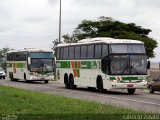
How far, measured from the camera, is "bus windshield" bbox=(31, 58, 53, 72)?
48.2m

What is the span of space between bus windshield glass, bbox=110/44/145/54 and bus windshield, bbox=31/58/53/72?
17693 mm

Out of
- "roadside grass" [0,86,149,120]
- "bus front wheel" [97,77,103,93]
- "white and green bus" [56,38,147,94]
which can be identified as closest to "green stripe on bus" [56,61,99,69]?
"white and green bus" [56,38,147,94]

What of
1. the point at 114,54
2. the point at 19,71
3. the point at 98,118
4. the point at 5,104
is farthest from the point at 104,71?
the point at 19,71

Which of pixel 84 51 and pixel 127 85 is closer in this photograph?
pixel 127 85

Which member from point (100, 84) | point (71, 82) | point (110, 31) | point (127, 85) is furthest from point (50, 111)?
point (110, 31)

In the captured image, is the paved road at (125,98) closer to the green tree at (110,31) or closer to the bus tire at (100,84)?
the bus tire at (100,84)

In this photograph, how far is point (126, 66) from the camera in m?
30.9

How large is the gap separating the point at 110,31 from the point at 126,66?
56.8 metres

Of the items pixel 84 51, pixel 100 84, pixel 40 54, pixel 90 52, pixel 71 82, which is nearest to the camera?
pixel 100 84

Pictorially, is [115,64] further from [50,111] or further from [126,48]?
[50,111]

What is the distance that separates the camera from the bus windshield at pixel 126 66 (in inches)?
1212

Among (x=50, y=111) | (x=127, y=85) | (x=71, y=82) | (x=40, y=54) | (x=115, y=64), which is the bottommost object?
(x=50, y=111)

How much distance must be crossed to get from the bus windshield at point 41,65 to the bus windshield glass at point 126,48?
1769cm

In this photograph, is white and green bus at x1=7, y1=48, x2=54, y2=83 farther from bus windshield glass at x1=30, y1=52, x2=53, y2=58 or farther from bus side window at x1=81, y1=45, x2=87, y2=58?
bus side window at x1=81, y1=45, x2=87, y2=58
